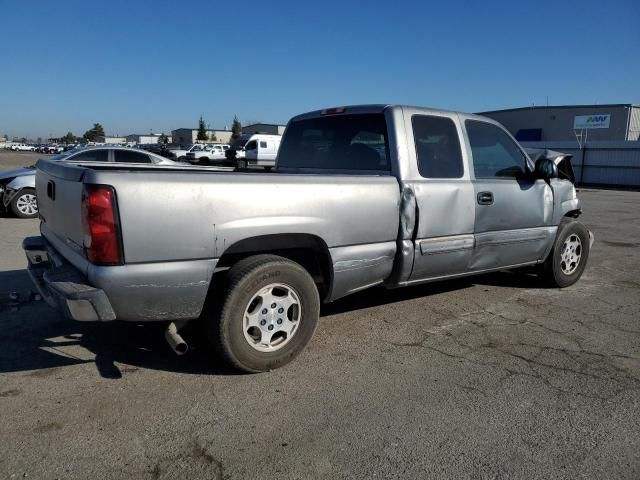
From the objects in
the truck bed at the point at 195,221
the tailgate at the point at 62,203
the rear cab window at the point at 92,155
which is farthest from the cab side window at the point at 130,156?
the truck bed at the point at 195,221

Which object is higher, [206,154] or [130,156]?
[206,154]

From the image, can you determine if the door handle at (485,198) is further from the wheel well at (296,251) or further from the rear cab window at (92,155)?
the rear cab window at (92,155)

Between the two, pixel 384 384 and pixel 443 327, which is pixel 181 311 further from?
pixel 443 327

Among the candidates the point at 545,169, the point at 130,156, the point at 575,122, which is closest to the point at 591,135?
the point at 575,122

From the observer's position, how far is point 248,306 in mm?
3445

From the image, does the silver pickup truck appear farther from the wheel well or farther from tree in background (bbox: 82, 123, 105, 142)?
tree in background (bbox: 82, 123, 105, 142)

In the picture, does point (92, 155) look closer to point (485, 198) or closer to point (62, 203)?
point (62, 203)

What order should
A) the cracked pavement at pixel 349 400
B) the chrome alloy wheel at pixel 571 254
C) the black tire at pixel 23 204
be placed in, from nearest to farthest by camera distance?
the cracked pavement at pixel 349 400 < the chrome alloy wheel at pixel 571 254 < the black tire at pixel 23 204

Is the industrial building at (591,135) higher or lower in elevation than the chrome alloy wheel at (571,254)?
higher

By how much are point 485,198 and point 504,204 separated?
320 mm

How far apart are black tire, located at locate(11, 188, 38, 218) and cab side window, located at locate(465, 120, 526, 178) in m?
9.44

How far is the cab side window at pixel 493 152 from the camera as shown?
4.93 metres

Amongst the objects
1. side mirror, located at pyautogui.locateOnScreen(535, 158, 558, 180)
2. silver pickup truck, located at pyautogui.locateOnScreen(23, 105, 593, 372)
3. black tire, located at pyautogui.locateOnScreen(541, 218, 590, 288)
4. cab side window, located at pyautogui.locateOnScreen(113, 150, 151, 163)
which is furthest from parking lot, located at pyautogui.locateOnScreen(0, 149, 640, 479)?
cab side window, located at pyautogui.locateOnScreen(113, 150, 151, 163)

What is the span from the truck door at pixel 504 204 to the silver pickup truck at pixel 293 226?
0.7 inches
